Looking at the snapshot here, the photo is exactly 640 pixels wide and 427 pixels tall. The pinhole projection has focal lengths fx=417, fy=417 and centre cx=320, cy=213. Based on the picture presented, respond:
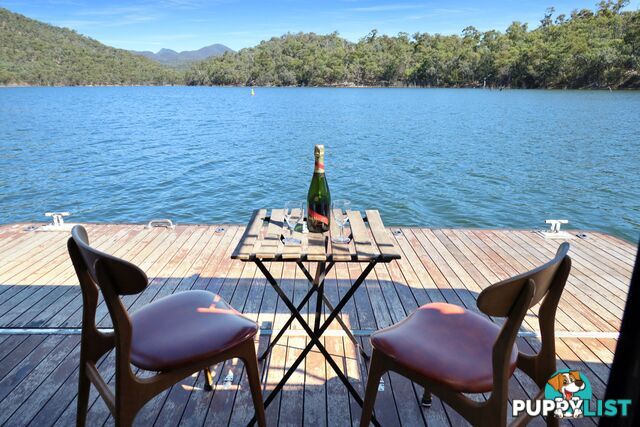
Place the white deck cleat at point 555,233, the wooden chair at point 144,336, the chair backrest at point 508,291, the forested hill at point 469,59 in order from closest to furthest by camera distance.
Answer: the chair backrest at point 508,291 < the wooden chair at point 144,336 < the white deck cleat at point 555,233 < the forested hill at point 469,59

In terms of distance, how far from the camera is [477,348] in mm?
1410

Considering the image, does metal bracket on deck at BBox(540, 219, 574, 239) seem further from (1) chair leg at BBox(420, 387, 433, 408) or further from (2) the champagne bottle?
(2) the champagne bottle

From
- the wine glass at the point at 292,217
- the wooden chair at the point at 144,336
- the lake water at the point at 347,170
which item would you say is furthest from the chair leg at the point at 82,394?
the lake water at the point at 347,170

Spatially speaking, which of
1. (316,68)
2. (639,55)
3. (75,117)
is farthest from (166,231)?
(316,68)

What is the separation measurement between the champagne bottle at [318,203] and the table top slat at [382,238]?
0.22m

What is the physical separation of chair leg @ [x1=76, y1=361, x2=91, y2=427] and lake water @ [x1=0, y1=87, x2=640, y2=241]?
745 cm

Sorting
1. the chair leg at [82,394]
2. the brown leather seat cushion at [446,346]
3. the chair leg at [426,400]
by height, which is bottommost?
the chair leg at [426,400]

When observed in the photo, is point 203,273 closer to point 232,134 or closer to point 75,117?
point 232,134

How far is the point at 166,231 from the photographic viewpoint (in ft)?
13.7

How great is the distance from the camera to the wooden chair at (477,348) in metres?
1.11

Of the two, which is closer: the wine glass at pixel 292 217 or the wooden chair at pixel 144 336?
the wooden chair at pixel 144 336

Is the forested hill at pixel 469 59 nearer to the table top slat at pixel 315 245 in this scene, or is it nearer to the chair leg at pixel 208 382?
the table top slat at pixel 315 245

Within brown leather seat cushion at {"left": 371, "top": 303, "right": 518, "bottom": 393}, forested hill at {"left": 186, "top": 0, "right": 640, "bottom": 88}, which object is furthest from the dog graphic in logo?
forested hill at {"left": 186, "top": 0, "right": 640, "bottom": 88}

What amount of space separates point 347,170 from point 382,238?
11.1m
